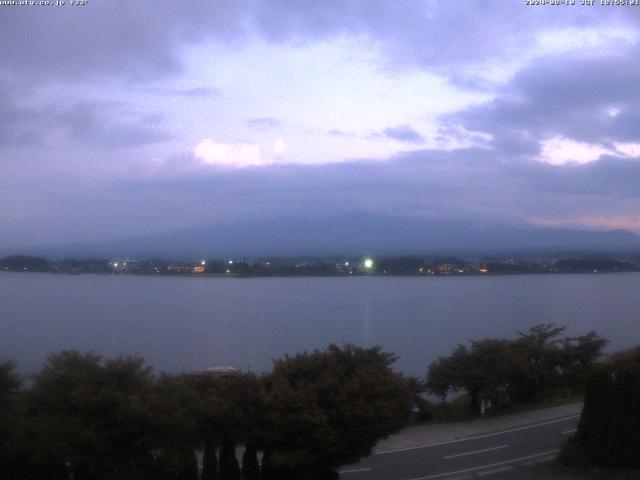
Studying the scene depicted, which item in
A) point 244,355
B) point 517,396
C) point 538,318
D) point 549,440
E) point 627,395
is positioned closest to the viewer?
point 627,395

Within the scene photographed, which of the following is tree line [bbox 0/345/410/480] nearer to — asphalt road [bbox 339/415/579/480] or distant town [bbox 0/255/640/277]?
asphalt road [bbox 339/415/579/480]

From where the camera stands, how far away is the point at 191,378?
12.6 meters

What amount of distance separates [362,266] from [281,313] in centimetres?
1346

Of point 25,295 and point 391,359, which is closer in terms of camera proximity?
point 391,359

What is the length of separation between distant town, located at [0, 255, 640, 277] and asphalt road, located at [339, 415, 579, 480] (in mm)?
23433

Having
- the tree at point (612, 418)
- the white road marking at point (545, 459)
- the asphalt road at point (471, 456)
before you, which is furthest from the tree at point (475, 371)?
the tree at point (612, 418)

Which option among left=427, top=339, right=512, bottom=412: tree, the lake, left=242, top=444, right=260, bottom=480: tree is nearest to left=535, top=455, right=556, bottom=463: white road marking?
left=242, top=444, right=260, bottom=480: tree

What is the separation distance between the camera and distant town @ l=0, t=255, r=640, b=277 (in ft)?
126

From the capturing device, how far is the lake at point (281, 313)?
80.6ft

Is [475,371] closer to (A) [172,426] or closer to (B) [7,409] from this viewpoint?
(A) [172,426]

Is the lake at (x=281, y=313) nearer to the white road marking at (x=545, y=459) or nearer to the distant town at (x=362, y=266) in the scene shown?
the distant town at (x=362, y=266)

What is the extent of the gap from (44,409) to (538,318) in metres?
27.1

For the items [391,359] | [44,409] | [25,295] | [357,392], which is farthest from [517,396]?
[25,295]

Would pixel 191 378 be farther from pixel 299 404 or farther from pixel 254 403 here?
pixel 299 404
